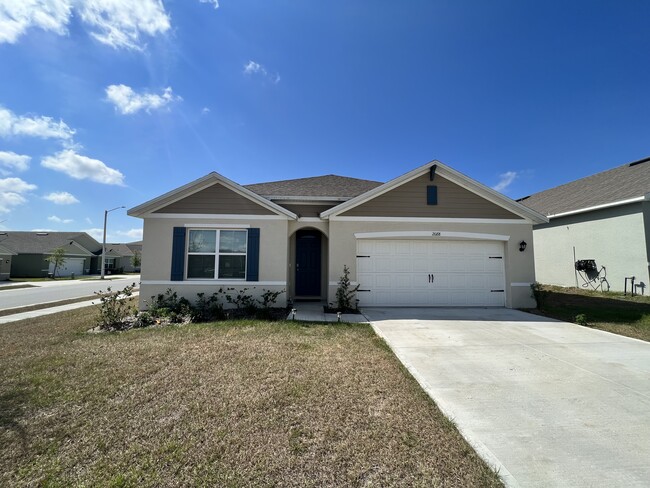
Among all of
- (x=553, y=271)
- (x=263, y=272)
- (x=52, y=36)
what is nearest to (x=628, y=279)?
(x=553, y=271)

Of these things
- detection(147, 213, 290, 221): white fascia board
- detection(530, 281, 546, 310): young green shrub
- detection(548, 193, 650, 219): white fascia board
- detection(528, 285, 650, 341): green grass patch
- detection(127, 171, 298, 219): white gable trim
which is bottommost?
detection(528, 285, 650, 341): green grass patch

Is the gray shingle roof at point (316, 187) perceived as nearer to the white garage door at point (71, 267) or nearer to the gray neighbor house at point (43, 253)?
the gray neighbor house at point (43, 253)

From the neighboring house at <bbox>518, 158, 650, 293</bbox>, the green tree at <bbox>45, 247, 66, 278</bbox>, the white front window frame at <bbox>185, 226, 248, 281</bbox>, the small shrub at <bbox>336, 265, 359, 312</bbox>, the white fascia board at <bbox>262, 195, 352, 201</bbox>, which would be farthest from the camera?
the green tree at <bbox>45, 247, 66, 278</bbox>

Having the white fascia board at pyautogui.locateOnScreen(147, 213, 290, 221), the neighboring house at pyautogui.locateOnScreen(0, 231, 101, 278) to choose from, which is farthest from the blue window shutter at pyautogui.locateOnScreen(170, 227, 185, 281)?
the neighboring house at pyautogui.locateOnScreen(0, 231, 101, 278)

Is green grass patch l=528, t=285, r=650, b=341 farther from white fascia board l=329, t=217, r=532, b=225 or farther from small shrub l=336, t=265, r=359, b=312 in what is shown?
small shrub l=336, t=265, r=359, b=312

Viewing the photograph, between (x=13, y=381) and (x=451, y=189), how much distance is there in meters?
11.4

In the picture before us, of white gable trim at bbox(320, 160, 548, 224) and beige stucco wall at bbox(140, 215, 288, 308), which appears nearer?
beige stucco wall at bbox(140, 215, 288, 308)

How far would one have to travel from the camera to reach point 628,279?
12.1 meters

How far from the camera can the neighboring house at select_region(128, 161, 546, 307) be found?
9.15 metres

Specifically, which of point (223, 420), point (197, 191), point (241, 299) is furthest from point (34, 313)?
point (223, 420)

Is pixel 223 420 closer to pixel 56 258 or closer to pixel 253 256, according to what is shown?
pixel 253 256

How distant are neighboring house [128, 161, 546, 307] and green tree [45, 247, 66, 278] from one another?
109ft

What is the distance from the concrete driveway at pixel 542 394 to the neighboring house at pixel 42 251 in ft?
138

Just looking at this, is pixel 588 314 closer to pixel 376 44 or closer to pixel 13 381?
pixel 376 44
